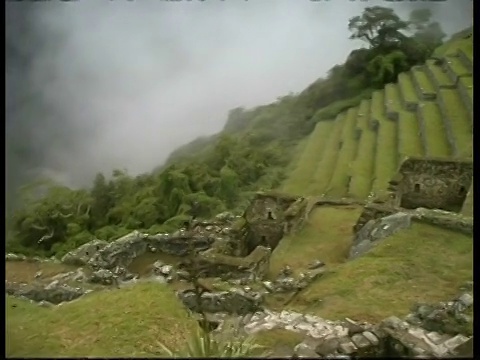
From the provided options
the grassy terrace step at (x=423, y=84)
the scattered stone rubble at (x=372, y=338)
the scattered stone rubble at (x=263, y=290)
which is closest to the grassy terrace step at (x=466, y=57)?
the grassy terrace step at (x=423, y=84)

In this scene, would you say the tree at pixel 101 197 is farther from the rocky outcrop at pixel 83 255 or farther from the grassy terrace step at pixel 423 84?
the grassy terrace step at pixel 423 84

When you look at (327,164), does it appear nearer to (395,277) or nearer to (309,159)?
(309,159)

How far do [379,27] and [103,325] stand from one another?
21829 mm

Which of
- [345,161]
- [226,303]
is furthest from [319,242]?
[345,161]

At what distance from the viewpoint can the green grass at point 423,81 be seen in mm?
19688

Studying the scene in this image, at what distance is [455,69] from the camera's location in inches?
784

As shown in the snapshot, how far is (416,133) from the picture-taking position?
677 inches

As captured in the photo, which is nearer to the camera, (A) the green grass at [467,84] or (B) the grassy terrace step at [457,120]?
(B) the grassy terrace step at [457,120]

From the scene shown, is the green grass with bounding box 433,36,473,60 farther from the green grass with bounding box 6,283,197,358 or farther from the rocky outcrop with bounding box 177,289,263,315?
the green grass with bounding box 6,283,197,358

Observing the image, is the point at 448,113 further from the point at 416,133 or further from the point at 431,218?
the point at 431,218

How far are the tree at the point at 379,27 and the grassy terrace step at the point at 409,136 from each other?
6080 millimetres

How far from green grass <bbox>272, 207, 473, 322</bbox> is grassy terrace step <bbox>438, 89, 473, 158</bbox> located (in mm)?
5948

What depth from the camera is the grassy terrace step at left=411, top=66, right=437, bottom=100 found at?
757 inches

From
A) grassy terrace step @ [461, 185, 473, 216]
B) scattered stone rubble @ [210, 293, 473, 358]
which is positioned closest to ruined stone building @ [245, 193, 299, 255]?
grassy terrace step @ [461, 185, 473, 216]
